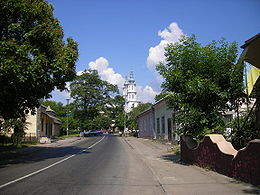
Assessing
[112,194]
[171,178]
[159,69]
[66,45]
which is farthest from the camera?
[66,45]

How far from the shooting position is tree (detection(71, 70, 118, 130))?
6531cm

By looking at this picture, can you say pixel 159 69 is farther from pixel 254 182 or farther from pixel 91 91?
pixel 91 91

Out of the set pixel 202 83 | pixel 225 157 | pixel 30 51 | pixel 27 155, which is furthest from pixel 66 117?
pixel 225 157

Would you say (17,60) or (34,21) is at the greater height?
(34,21)

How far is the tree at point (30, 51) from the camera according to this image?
40.4ft

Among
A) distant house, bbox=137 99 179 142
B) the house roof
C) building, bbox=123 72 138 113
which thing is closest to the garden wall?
the house roof

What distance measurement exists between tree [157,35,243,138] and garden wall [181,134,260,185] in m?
0.96

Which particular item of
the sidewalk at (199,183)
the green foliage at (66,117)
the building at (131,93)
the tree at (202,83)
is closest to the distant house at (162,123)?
the tree at (202,83)

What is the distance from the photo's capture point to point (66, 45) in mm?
16172

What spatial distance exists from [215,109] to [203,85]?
1.26 metres

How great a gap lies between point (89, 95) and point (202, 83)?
5520 centimetres

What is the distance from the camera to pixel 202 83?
1155 centimetres

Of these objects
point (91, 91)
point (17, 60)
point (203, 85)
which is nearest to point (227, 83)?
point (203, 85)

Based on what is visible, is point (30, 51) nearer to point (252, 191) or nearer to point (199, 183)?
point (199, 183)
